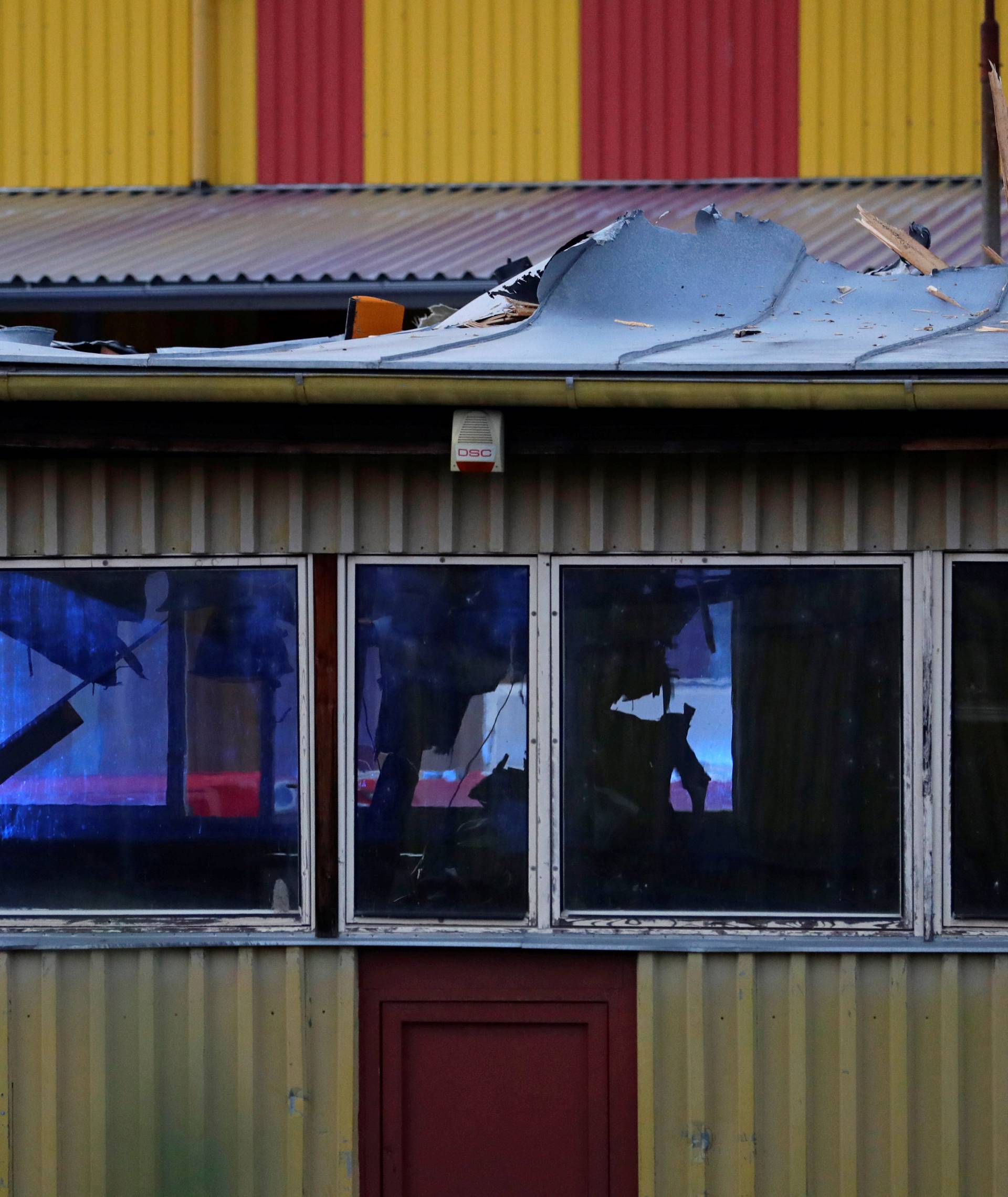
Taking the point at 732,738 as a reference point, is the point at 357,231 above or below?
above

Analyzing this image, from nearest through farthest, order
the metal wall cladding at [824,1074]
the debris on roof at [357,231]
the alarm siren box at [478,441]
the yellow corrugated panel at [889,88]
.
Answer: the alarm siren box at [478,441] < the metal wall cladding at [824,1074] < the debris on roof at [357,231] < the yellow corrugated panel at [889,88]

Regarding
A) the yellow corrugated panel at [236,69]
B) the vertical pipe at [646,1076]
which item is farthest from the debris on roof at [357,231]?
the vertical pipe at [646,1076]

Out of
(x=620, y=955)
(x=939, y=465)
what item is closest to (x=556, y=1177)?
(x=620, y=955)

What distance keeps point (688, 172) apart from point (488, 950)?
5644mm

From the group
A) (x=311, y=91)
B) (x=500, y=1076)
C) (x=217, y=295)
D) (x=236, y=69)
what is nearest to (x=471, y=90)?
(x=311, y=91)

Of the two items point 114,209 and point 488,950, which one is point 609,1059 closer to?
point 488,950

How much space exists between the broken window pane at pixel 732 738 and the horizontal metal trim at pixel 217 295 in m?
3.09

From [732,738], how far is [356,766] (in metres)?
1.30

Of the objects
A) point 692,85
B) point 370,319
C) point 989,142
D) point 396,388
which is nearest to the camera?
point 396,388

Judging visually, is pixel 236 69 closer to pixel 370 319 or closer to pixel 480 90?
pixel 480 90

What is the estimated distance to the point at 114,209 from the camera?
27.4 feet

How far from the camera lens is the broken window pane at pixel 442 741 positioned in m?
4.47

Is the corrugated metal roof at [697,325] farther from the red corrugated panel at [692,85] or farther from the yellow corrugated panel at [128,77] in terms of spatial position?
the yellow corrugated panel at [128,77]

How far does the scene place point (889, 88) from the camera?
8.16m
